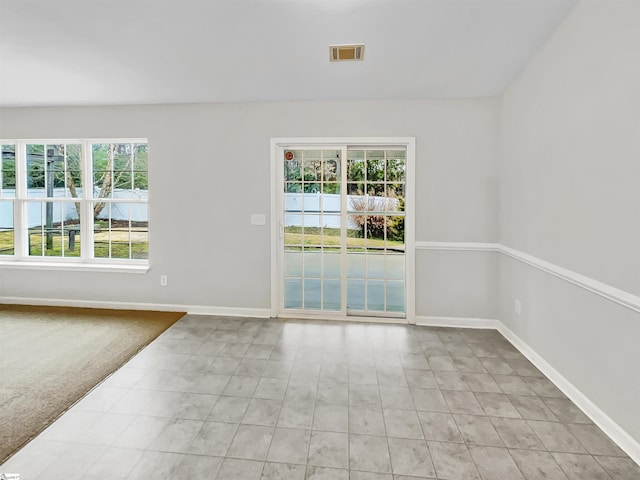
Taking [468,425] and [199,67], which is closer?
[468,425]

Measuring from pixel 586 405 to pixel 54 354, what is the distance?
13.4 ft

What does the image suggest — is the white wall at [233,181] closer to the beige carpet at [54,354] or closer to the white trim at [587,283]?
the beige carpet at [54,354]

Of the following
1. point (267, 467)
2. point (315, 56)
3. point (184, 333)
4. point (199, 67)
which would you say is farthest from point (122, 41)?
point (267, 467)

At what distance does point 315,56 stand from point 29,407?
331 cm

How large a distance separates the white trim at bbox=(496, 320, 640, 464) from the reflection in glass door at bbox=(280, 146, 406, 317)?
135 centimetres

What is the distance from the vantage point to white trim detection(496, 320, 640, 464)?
194 centimetres

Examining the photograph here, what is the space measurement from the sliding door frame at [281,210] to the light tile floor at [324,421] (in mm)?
731

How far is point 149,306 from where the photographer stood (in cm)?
427

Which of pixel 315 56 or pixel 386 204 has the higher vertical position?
pixel 315 56

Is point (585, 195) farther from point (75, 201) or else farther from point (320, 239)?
point (75, 201)

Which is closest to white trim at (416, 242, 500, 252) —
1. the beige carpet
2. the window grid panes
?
the beige carpet

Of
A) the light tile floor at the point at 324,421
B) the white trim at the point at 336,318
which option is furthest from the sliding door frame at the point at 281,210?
the light tile floor at the point at 324,421

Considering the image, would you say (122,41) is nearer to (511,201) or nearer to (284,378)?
(284,378)

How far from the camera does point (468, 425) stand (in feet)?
7.14
